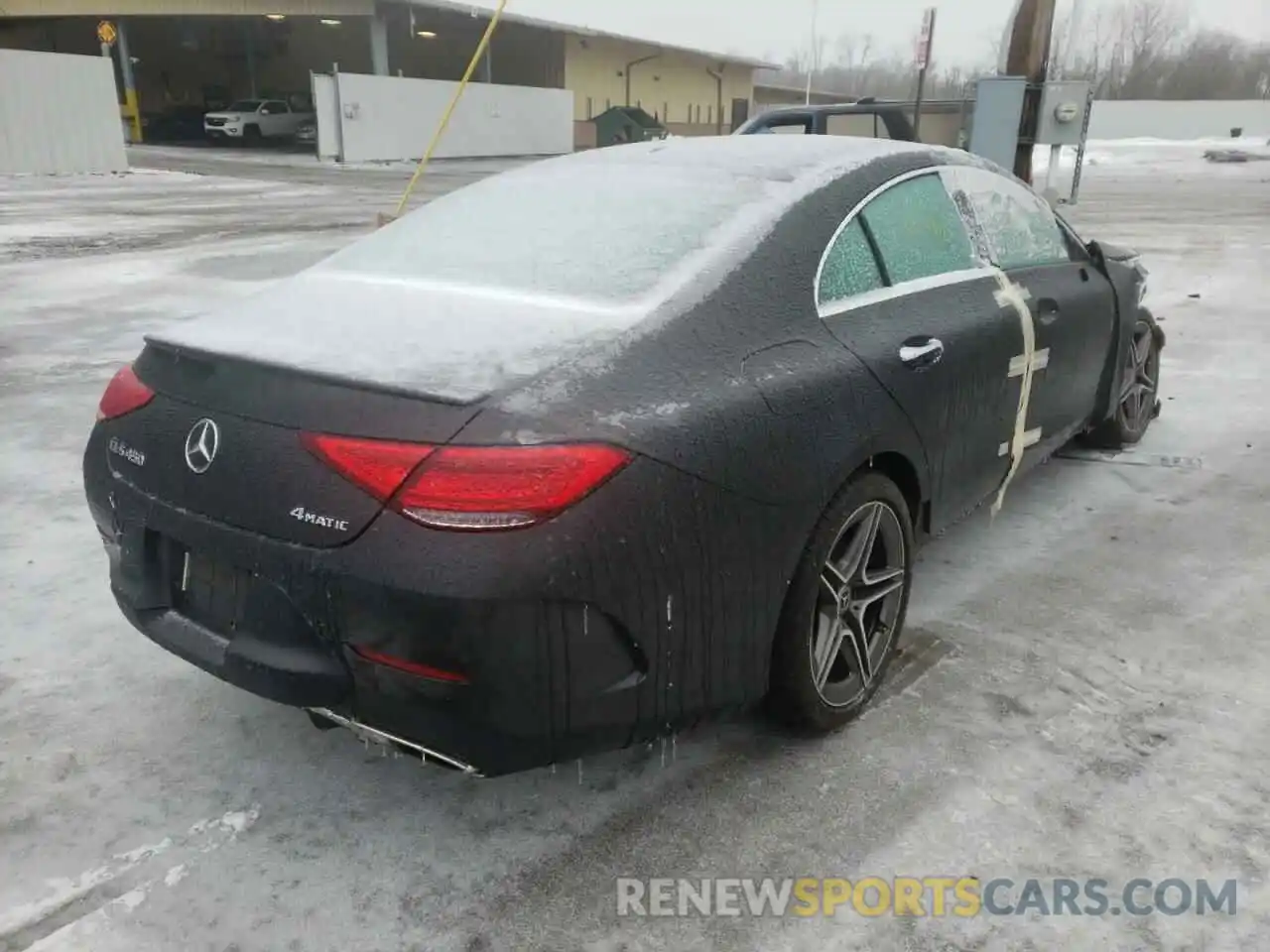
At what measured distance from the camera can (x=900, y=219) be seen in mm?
3074

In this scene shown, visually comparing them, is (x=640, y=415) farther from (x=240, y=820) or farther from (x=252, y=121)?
(x=252, y=121)

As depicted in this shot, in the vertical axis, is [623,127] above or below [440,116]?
below

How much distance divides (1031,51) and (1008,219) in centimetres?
945

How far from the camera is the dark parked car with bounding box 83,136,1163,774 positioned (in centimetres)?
199

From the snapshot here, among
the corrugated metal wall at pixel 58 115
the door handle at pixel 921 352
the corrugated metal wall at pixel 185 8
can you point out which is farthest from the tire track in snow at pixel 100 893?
the corrugated metal wall at pixel 185 8

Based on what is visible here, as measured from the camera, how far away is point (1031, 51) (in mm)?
11773

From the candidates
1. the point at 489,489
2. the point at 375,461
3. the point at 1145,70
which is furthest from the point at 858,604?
the point at 1145,70

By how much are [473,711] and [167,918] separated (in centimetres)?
80

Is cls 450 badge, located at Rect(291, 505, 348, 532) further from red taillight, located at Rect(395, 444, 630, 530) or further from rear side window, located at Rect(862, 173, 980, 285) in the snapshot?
rear side window, located at Rect(862, 173, 980, 285)

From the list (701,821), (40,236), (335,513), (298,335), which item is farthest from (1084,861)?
(40,236)

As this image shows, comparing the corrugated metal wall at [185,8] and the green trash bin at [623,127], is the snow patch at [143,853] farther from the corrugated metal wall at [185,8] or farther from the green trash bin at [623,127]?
the green trash bin at [623,127]

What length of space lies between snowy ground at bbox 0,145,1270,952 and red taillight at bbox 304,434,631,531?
87 cm

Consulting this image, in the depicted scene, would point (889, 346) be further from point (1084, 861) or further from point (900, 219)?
point (1084, 861)

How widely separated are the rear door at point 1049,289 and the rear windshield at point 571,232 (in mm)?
1081
